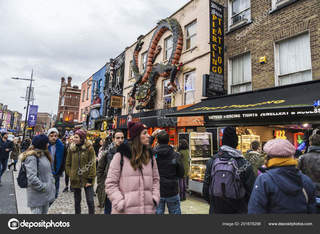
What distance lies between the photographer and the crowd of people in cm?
195

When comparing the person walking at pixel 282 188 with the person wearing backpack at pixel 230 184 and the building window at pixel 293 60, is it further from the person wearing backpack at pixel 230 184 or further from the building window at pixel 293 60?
the building window at pixel 293 60

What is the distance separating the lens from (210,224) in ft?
8.86

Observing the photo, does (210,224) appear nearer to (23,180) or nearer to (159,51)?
(23,180)

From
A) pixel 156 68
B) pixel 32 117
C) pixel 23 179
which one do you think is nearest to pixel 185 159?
→ pixel 23 179

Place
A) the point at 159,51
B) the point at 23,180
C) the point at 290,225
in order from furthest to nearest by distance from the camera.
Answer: the point at 159,51
the point at 23,180
the point at 290,225

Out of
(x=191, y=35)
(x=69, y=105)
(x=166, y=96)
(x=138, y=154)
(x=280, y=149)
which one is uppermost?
(x=69, y=105)

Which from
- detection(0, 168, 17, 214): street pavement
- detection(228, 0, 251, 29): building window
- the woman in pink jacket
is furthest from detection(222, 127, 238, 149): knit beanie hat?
detection(228, 0, 251, 29): building window

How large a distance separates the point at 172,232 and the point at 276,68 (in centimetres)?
737

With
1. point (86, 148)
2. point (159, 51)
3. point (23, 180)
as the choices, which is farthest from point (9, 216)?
point (159, 51)

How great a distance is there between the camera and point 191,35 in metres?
11.5

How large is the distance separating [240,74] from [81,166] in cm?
781

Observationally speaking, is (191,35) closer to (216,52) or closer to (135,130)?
(216,52)

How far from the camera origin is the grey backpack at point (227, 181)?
100 inches

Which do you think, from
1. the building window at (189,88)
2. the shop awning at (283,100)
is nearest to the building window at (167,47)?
the building window at (189,88)
